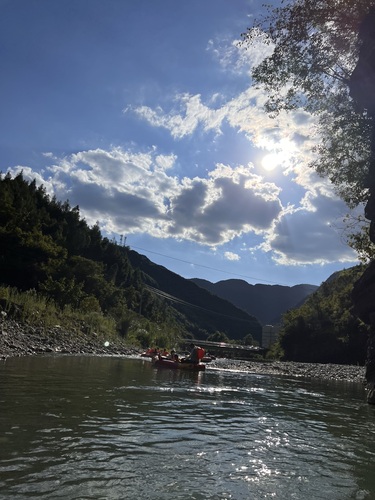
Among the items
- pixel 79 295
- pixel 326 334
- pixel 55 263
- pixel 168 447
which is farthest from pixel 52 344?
pixel 326 334

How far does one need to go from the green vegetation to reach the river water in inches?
2082

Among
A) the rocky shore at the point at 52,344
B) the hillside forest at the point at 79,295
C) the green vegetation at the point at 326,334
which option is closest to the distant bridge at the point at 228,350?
the hillside forest at the point at 79,295

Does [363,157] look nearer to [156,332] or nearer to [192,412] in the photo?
[192,412]

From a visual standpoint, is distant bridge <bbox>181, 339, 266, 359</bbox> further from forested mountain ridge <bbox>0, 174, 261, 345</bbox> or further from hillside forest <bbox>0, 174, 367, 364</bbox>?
forested mountain ridge <bbox>0, 174, 261, 345</bbox>

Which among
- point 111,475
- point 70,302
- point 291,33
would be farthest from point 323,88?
point 70,302

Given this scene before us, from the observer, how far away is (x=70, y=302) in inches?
1581

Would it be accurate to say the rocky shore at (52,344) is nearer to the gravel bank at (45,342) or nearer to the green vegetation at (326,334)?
the gravel bank at (45,342)

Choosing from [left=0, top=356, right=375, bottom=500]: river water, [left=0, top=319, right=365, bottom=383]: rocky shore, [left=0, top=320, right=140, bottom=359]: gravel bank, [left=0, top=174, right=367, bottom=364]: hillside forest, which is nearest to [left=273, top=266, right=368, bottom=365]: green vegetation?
[left=0, top=174, right=367, bottom=364]: hillside forest

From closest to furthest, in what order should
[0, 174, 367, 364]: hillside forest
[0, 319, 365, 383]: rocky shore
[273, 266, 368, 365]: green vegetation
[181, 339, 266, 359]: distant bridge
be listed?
[0, 319, 365, 383]: rocky shore → [0, 174, 367, 364]: hillside forest → [273, 266, 368, 365]: green vegetation → [181, 339, 266, 359]: distant bridge

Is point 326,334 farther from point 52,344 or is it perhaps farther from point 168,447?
point 168,447

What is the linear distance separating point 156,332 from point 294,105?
38.9m

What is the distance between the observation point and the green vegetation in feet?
199

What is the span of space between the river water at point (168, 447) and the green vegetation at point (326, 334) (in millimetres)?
52874

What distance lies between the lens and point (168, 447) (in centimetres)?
662
